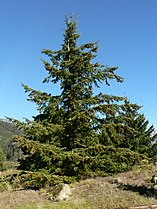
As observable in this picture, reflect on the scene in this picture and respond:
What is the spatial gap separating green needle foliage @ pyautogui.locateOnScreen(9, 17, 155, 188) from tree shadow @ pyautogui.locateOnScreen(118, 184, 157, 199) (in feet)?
7.41

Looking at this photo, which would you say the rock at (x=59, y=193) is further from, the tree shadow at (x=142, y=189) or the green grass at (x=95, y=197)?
the tree shadow at (x=142, y=189)

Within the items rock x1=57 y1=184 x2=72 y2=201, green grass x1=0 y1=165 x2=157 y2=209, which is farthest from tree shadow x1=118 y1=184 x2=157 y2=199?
rock x1=57 y1=184 x2=72 y2=201

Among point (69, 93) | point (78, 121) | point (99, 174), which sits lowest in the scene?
point (99, 174)

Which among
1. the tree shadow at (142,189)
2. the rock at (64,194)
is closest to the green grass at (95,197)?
the tree shadow at (142,189)

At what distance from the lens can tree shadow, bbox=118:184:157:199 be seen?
1264 centimetres

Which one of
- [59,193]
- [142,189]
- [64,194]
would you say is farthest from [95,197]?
[142,189]

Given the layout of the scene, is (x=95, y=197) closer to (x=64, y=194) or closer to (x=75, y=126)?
(x=64, y=194)

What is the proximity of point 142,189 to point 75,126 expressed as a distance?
5.54 m

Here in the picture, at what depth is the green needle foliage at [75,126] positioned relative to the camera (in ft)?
52.3

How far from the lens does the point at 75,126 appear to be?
16906 mm

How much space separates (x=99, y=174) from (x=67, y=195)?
17.3 feet

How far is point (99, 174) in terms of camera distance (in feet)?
58.3

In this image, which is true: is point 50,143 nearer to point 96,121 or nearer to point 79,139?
point 79,139

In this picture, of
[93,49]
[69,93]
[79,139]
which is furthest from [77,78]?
[79,139]
